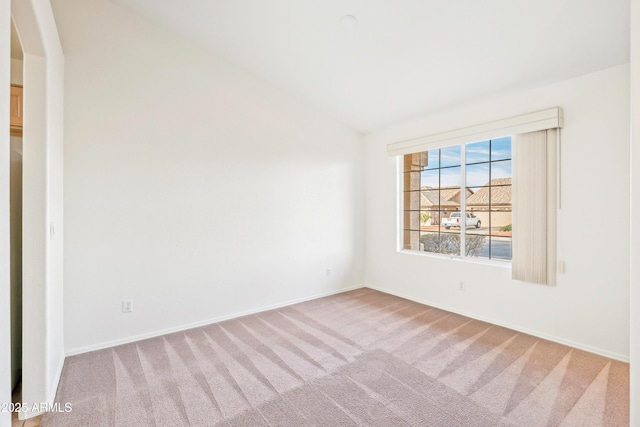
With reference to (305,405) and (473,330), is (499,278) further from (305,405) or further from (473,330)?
(305,405)

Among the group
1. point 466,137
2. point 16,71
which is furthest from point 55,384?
point 466,137

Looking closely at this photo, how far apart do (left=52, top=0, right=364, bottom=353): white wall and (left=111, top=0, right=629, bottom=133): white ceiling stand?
40 centimetres

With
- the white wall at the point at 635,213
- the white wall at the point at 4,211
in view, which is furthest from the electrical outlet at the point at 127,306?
the white wall at the point at 635,213

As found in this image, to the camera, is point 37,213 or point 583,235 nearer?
point 37,213

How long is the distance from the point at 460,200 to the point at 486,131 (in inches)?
34.2

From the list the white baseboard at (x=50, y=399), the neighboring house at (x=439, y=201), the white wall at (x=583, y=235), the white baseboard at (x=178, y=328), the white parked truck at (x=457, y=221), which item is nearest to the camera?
the white baseboard at (x=50, y=399)

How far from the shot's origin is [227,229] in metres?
3.62

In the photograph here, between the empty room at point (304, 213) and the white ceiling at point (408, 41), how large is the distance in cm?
2

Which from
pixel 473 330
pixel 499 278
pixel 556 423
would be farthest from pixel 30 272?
pixel 499 278

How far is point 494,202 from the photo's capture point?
3570 millimetres

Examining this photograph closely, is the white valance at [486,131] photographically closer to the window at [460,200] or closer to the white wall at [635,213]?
the window at [460,200]

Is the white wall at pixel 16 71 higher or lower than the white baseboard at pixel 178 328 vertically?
higher

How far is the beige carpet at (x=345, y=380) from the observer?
1.95m

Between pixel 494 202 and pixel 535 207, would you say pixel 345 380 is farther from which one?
pixel 494 202
